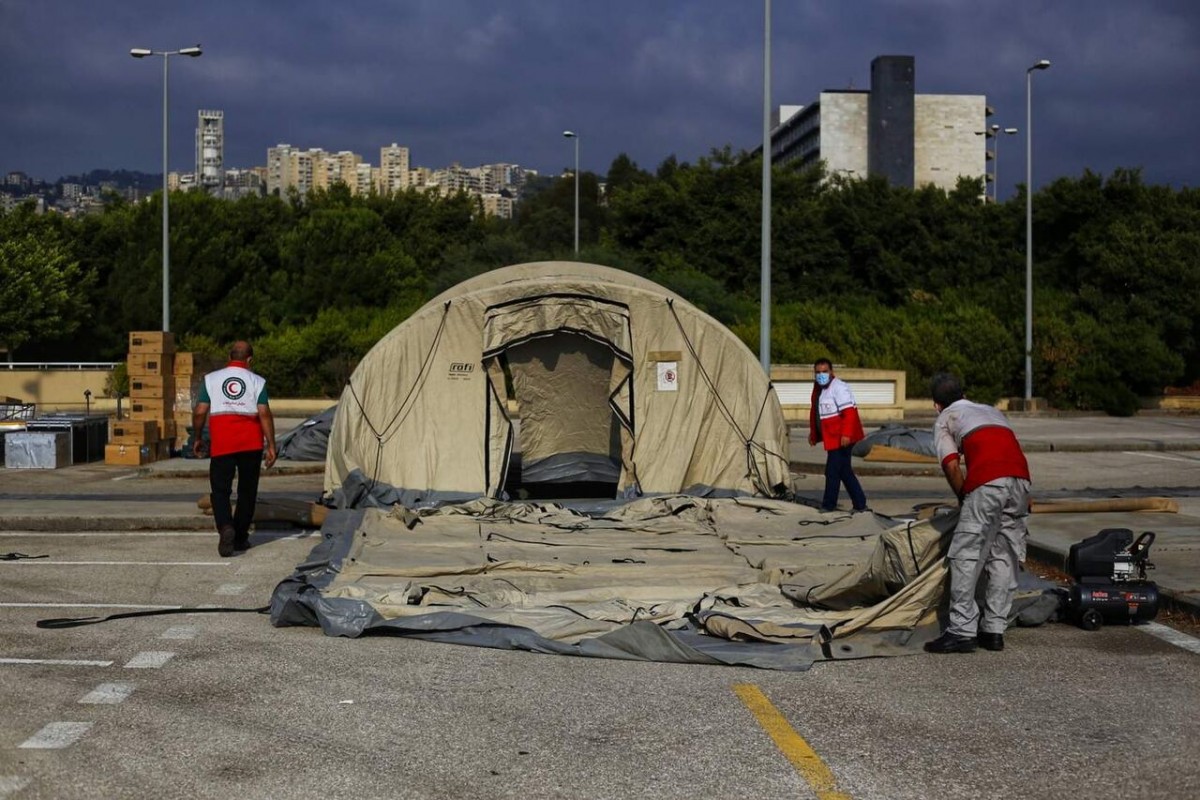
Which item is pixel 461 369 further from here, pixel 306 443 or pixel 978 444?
pixel 978 444

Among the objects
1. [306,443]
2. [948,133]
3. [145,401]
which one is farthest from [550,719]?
[948,133]

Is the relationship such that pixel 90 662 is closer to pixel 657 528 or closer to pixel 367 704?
pixel 367 704

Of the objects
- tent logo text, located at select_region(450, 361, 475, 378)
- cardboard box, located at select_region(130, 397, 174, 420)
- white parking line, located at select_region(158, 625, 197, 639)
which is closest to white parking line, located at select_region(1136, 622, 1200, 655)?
white parking line, located at select_region(158, 625, 197, 639)

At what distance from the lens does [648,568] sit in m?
10.4

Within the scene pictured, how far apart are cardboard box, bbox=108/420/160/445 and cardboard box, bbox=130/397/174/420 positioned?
6.2 inches

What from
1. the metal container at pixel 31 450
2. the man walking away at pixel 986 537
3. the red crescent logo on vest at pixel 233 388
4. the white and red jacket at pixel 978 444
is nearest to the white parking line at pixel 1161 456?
the white and red jacket at pixel 978 444

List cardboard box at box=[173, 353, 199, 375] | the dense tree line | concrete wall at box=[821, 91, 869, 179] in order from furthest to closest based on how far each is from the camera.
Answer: concrete wall at box=[821, 91, 869, 179]
the dense tree line
cardboard box at box=[173, 353, 199, 375]

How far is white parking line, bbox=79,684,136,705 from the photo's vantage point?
276 inches

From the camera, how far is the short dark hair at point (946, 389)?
8820mm

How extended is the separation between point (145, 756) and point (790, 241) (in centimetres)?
4768

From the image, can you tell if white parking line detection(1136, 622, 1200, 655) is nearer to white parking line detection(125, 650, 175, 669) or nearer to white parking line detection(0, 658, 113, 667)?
white parking line detection(125, 650, 175, 669)

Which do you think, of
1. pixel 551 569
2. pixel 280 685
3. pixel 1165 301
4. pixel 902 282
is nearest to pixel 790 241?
Result: pixel 902 282

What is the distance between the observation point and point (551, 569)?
10.4m

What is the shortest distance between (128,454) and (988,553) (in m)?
15.5
